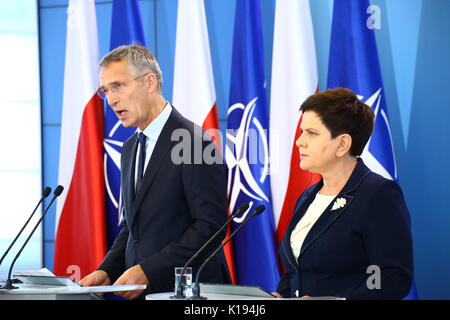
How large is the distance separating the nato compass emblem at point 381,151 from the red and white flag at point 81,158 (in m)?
1.97

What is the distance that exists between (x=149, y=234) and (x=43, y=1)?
116 inches

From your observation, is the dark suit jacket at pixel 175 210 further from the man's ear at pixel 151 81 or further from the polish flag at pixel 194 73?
the polish flag at pixel 194 73

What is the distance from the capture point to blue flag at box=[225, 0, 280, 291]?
3795 mm

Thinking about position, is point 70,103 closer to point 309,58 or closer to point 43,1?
point 43,1

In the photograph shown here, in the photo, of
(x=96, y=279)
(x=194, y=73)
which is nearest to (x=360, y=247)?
(x=96, y=279)

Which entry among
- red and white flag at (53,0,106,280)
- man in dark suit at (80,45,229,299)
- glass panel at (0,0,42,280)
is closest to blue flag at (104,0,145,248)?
red and white flag at (53,0,106,280)

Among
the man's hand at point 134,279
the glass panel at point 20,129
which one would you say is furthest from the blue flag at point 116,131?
the man's hand at point 134,279

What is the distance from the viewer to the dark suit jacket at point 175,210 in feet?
7.97

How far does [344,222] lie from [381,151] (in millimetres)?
1700

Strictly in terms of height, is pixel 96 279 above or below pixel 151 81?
below

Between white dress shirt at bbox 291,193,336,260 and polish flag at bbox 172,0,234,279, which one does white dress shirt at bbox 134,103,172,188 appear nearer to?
white dress shirt at bbox 291,193,336,260

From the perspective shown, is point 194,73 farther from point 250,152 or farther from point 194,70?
point 250,152

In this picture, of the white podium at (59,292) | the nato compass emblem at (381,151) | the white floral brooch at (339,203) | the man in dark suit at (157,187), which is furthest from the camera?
the nato compass emblem at (381,151)

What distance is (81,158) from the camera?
13.5 feet
